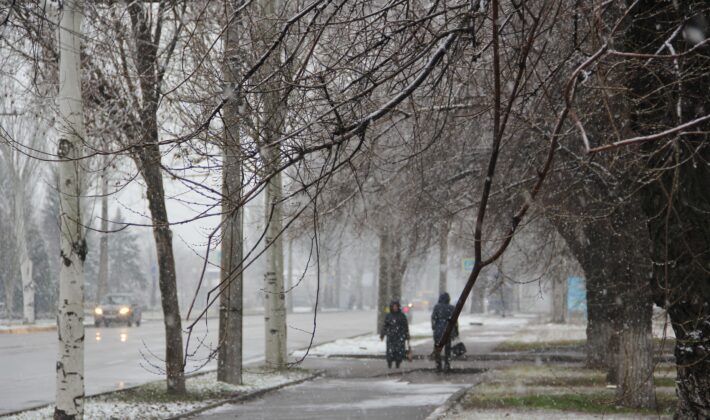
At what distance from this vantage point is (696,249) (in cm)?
771

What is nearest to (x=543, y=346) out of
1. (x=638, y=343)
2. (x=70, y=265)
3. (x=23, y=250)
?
(x=638, y=343)

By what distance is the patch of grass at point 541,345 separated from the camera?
27703 mm

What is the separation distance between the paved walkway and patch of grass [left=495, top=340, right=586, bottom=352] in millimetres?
4904

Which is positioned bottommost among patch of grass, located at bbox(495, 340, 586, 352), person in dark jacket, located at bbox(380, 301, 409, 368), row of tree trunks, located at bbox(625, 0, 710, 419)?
patch of grass, located at bbox(495, 340, 586, 352)

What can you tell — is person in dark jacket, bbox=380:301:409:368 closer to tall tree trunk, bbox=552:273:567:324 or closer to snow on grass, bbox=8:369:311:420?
snow on grass, bbox=8:369:311:420

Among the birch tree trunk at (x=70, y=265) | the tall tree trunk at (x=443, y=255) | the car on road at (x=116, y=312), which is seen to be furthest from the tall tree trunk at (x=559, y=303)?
the birch tree trunk at (x=70, y=265)

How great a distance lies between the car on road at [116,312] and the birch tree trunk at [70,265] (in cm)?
3217

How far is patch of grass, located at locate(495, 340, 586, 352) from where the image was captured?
27.7 m

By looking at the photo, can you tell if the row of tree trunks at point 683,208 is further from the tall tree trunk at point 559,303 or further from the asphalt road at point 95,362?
the tall tree trunk at point 559,303

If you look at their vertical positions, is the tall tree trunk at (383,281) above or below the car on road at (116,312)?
above

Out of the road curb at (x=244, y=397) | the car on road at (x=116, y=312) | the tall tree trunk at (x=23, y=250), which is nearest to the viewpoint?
the road curb at (x=244, y=397)

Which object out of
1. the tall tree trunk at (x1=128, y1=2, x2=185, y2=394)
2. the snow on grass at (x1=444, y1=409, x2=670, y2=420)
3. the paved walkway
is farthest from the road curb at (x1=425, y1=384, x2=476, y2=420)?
the tall tree trunk at (x1=128, y1=2, x2=185, y2=394)

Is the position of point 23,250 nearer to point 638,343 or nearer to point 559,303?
point 559,303

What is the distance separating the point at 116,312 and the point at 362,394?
28201mm
